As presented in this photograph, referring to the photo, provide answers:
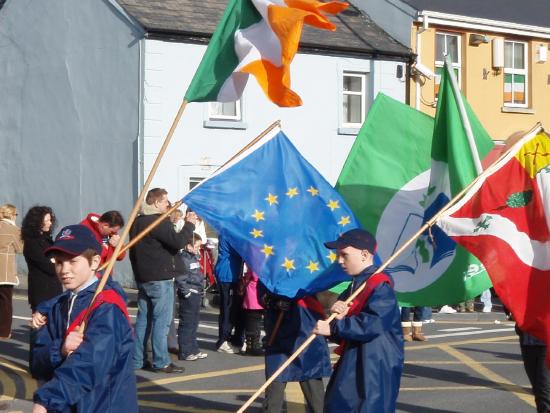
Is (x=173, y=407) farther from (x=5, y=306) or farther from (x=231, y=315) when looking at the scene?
(x=5, y=306)

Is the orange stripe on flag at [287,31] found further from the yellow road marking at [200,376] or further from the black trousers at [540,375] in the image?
the yellow road marking at [200,376]

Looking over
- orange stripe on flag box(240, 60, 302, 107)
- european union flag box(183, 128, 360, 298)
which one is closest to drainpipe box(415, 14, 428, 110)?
european union flag box(183, 128, 360, 298)

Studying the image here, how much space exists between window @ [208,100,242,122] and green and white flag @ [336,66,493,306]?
15.1 meters

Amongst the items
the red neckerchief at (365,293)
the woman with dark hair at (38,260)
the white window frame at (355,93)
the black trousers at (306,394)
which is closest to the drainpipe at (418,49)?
the white window frame at (355,93)

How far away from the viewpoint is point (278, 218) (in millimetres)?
8258

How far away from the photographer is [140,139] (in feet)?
77.3

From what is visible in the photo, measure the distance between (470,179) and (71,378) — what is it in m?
4.06

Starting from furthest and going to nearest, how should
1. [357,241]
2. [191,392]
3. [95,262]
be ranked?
[191,392] → [357,241] → [95,262]

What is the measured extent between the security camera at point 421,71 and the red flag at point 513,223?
1833 cm

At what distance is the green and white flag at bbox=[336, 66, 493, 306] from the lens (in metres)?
8.28

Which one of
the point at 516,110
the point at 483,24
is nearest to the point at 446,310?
the point at 516,110

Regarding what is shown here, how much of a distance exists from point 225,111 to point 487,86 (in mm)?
6906

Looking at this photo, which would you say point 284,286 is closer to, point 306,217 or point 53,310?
point 306,217

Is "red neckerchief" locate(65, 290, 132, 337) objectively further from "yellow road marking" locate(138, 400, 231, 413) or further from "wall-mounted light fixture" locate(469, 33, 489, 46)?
"wall-mounted light fixture" locate(469, 33, 489, 46)
